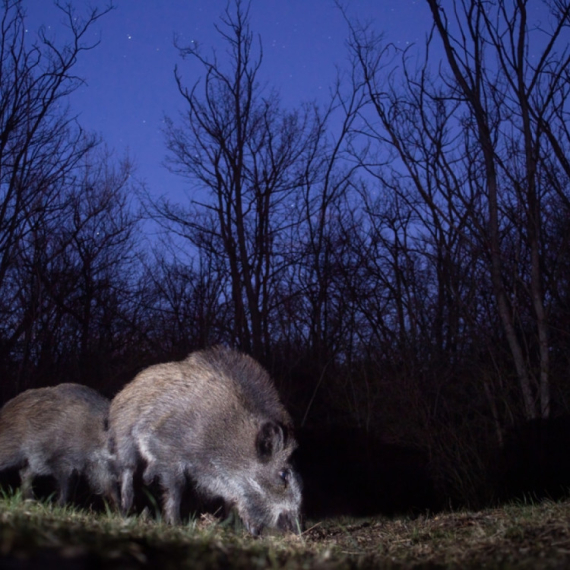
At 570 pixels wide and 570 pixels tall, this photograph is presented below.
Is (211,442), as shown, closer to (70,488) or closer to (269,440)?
(269,440)

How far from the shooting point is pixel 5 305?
12.0 m

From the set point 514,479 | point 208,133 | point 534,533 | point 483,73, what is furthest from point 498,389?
point 208,133

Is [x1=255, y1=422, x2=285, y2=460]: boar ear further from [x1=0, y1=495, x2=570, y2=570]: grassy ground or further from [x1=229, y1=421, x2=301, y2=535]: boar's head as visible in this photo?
[x1=0, y1=495, x2=570, y2=570]: grassy ground

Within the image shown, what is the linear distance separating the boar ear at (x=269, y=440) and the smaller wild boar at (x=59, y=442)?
71.1 inches

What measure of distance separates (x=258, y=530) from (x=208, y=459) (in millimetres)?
885

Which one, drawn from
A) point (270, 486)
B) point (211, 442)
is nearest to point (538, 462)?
point (270, 486)

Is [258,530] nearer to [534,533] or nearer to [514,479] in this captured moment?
[534,533]

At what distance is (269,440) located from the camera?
674 centimetres

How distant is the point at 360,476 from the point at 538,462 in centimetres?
303

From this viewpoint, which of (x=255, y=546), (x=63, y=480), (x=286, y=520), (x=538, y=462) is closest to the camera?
→ (x=255, y=546)

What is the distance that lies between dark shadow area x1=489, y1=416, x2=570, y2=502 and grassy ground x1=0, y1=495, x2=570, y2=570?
320 centimetres

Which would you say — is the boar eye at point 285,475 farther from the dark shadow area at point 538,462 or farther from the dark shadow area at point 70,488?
the dark shadow area at point 538,462

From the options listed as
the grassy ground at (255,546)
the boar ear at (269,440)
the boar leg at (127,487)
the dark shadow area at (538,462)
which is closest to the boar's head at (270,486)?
the boar ear at (269,440)

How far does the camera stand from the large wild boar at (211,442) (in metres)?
6.64
